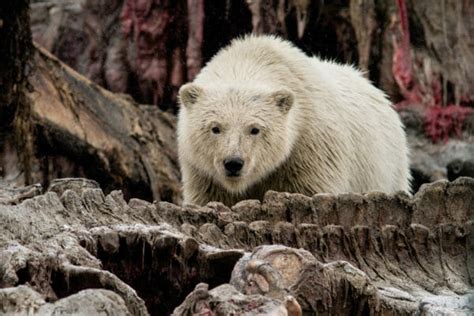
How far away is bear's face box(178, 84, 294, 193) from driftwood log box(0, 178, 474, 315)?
300 centimetres

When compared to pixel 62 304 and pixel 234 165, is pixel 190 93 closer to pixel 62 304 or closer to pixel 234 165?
pixel 234 165

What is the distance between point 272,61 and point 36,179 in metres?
2.56

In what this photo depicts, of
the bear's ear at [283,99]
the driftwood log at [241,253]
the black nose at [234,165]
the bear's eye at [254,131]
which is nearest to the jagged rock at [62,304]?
the driftwood log at [241,253]

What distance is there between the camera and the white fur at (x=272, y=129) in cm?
790

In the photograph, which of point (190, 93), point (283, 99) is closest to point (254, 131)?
point (283, 99)

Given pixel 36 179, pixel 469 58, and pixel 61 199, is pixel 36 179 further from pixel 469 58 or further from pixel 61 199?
pixel 61 199

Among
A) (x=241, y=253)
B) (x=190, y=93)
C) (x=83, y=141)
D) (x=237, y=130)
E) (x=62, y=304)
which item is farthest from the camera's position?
(x=83, y=141)

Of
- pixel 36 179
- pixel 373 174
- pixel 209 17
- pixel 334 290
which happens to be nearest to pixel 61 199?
pixel 334 290

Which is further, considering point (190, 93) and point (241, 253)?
point (190, 93)

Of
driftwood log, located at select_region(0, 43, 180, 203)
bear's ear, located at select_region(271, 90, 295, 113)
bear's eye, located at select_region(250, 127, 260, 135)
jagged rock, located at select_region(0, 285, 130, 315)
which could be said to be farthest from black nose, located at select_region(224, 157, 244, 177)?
jagged rock, located at select_region(0, 285, 130, 315)

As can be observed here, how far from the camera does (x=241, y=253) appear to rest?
12.0 feet

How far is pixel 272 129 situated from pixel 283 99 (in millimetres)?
230

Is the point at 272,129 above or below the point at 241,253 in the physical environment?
below

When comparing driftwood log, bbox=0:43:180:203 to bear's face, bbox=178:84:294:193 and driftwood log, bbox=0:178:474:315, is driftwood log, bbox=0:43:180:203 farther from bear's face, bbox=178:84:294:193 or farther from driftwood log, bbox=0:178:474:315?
driftwood log, bbox=0:178:474:315
